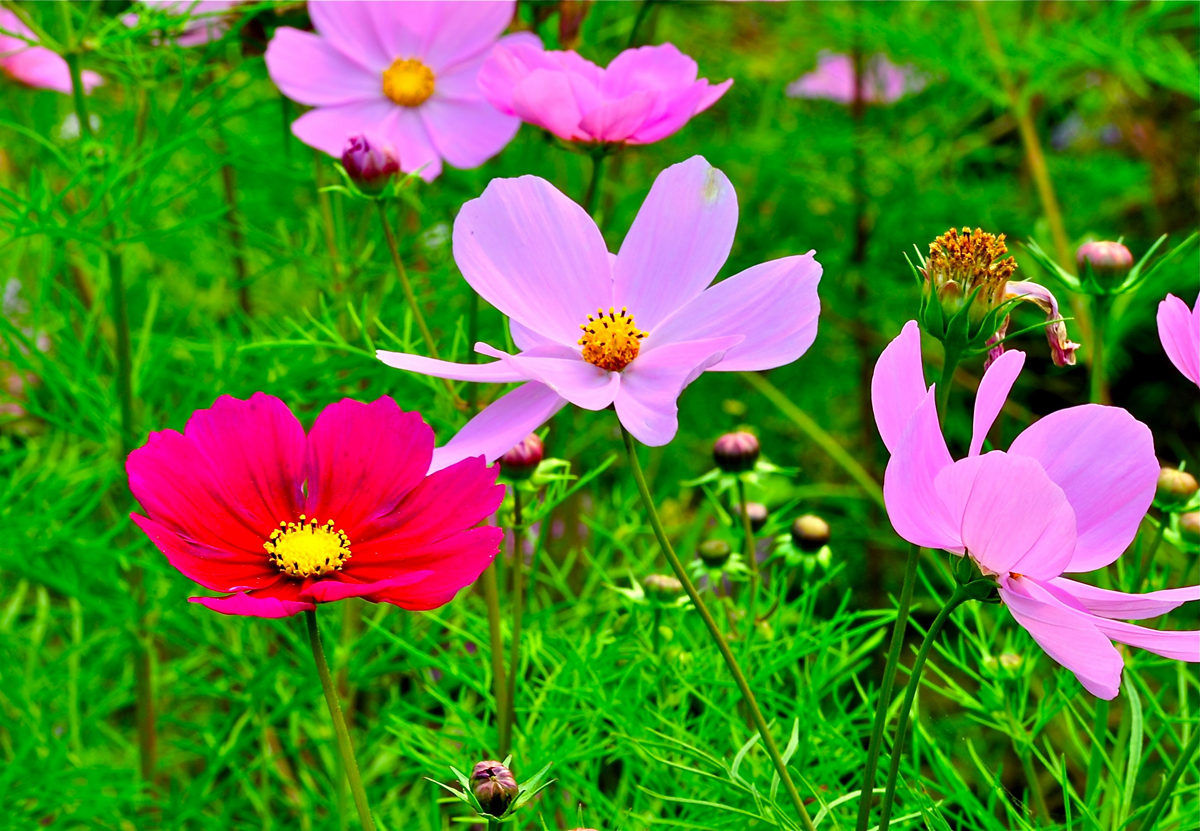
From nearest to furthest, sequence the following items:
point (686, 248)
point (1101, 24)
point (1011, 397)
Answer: point (686, 248) < point (1101, 24) < point (1011, 397)

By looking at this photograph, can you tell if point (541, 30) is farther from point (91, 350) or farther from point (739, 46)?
point (739, 46)

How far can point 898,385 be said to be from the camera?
0.33 meters

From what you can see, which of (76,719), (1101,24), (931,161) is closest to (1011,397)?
(931,161)

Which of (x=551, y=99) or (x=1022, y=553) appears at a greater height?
(x=551, y=99)

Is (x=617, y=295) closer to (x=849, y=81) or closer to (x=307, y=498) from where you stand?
(x=307, y=498)

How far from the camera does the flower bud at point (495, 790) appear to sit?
13.5 inches

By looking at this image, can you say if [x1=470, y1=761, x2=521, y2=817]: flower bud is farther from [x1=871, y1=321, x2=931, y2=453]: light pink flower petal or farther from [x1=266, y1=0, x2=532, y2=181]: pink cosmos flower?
[x1=266, y1=0, x2=532, y2=181]: pink cosmos flower

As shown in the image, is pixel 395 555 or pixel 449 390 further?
pixel 449 390

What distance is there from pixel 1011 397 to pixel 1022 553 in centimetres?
114

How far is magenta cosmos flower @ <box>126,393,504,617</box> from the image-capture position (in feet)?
1.28

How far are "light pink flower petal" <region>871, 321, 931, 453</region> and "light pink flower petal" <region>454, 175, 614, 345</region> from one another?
0.13 metres

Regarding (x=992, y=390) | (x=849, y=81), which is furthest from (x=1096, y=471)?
(x=849, y=81)

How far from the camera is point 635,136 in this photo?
1.69 ft

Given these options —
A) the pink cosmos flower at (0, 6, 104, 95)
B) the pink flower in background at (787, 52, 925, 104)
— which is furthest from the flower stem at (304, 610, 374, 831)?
the pink flower in background at (787, 52, 925, 104)
